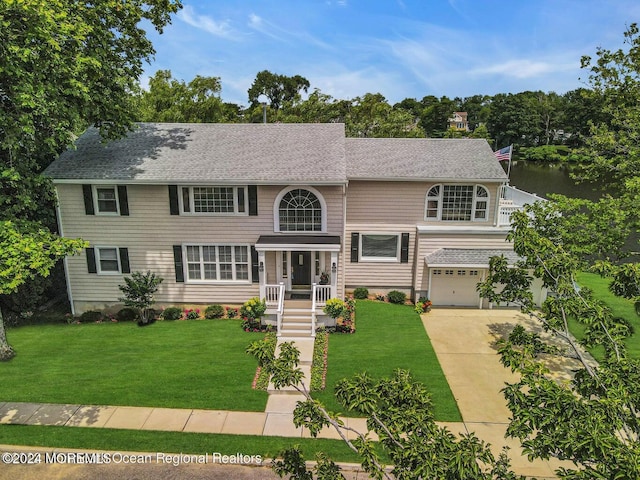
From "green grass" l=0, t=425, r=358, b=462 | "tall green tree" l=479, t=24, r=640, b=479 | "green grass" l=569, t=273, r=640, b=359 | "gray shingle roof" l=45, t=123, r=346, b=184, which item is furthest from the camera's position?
"gray shingle roof" l=45, t=123, r=346, b=184

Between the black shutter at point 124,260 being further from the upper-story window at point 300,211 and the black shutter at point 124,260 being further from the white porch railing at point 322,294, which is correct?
the white porch railing at point 322,294

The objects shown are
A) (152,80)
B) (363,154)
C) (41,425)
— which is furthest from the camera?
(152,80)

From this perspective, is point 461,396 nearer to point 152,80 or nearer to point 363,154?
point 363,154

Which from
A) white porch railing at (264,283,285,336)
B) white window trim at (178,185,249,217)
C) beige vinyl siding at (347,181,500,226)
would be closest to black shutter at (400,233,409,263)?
beige vinyl siding at (347,181,500,226)

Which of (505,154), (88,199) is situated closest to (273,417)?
(88,199)

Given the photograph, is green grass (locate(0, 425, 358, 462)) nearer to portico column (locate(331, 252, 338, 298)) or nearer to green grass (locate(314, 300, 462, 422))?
green grass (locate(314, 300, 462, 422))

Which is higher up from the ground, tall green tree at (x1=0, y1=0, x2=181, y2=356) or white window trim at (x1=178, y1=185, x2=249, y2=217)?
tall green tree at (x1=0, y1=0, x2=181, y2=356)

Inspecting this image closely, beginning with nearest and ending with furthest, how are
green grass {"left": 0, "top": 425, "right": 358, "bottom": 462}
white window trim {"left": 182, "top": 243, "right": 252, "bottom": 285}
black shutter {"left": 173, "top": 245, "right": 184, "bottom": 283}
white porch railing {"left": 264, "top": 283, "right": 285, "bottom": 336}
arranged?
green grass {"left": 0, "top": 425, "right": 358, "bottom": 462}
white porch railing {"left": 264, "top": 283, "right": 285, "bottom": 336}
white window trim {"left": 182, "top": 243, "right": 252, "bottom": 285}
black shutter {"left": 173, "top": 245, "right": 184, "bottom": 283}

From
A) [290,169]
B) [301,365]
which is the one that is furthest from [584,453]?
[290,169]
